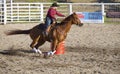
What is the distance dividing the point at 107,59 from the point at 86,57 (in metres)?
0.74

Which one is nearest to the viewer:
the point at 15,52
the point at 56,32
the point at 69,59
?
the point at 69,59

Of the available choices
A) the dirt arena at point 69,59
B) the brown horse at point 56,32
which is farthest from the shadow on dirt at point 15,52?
the brown horse at point 56,32

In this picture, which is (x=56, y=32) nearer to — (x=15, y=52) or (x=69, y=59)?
(x=69, y=59)

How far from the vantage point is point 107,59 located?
1127cm

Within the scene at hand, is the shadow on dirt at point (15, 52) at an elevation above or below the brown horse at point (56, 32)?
below

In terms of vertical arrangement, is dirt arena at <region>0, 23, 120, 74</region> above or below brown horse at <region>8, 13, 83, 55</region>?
below

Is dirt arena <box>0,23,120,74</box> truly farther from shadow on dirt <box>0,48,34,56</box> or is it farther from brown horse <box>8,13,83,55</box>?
brown horse <box>8,13,83,55</box>

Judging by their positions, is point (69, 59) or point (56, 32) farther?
point (56, 32)

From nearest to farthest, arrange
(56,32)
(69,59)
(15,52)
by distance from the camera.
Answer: (69,59)
(56,32)
(15,52)

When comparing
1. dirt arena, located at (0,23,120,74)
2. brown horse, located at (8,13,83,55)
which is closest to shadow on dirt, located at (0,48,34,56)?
dirt arena, located at (0,23,120,74)

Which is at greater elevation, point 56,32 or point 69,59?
point 56,32

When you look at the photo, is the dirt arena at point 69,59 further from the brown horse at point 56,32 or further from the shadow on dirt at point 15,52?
the brown horse at point 56,32

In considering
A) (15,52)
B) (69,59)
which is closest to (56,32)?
(69,59)

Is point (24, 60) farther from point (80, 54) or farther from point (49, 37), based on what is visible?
point (80, 54)
